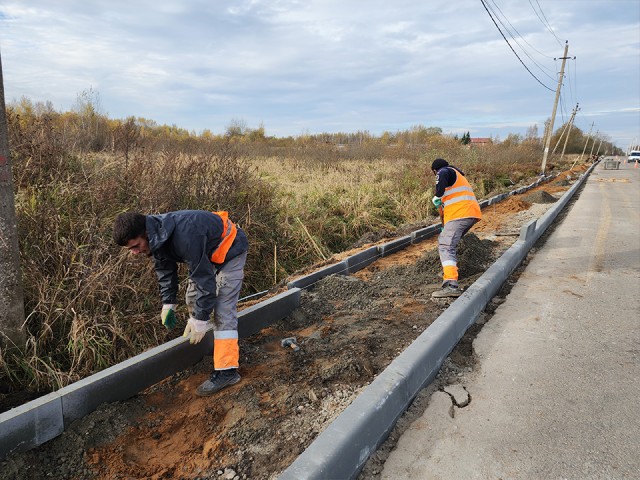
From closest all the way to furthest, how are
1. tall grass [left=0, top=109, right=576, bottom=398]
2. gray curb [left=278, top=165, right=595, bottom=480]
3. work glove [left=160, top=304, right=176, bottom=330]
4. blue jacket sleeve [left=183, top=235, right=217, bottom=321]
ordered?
gray curb [left=278, top=165, right=595, bottom=480]
blue jacket sleeve [left=183, top=235, right=217, bottom=321]
work glove [left=160, top=304, right=176, bottom=330]
tall grass [left=0, top=109, right=576, bottom=398]

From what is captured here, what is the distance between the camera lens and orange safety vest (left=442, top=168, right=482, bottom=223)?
5.44 m

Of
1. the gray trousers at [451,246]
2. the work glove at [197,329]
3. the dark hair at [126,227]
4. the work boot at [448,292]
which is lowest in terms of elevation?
the work boot at [448,292]

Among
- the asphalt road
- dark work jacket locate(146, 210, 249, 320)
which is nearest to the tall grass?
dark work jacket locate(146, 210, 249, 320)

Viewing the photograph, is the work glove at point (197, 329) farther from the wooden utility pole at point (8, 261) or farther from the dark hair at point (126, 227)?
the wooden utility pole at point (8, 261)

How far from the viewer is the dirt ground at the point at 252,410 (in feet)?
8.36

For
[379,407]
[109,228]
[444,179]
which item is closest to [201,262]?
[379,407]

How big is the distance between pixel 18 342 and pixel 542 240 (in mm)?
8614

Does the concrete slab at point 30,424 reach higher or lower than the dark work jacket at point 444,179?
lower

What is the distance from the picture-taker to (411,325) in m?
4.26

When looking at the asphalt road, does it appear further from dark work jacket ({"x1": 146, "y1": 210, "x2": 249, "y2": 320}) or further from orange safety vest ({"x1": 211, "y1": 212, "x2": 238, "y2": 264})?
orange safety vest ({"x1": 211, "y1": 212, "x2": 238, "y2": 264})

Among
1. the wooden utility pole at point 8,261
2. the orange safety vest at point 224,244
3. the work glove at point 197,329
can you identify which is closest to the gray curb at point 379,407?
the work glove at point 197,329

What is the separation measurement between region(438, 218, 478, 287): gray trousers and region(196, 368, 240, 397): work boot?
9.46 ft

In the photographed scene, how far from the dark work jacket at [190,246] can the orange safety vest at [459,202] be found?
3249 millimetres

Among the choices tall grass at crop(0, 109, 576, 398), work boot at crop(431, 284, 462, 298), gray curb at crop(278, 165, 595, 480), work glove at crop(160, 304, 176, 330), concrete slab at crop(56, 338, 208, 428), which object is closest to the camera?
gray curb at crop(278, 165, 595, 480)
